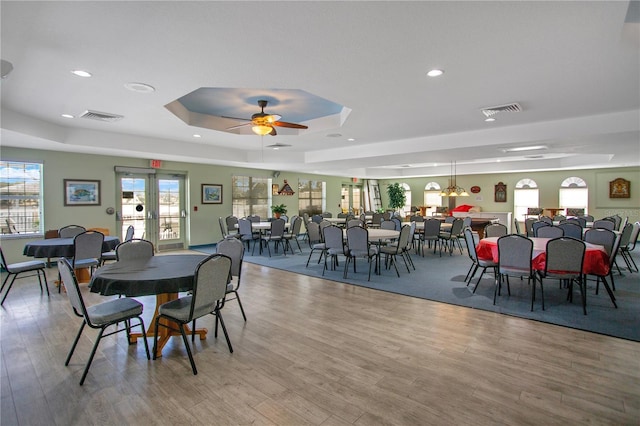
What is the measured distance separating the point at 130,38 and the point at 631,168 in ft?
46.7

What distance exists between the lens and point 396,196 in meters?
15.9

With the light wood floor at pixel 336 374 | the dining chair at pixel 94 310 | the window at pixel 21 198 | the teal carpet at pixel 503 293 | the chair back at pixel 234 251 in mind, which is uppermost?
the window at pixel 21 198

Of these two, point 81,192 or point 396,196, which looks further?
point 396,196

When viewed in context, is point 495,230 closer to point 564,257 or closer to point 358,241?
point 564,257

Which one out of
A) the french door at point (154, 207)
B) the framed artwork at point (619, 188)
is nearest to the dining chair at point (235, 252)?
the french door at point (154, 207)

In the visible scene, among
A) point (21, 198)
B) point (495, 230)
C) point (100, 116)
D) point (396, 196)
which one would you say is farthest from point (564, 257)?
point (396, 196)

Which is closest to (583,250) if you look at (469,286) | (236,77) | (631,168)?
(469,286)

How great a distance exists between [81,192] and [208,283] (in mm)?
6439

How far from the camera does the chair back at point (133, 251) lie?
3562mm

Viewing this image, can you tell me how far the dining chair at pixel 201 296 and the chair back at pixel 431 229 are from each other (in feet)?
19.4

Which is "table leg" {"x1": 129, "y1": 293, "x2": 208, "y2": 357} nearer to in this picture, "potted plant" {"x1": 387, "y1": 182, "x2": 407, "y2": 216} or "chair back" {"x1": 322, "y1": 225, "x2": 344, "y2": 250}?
"chair back" {"x1": 322, "y1": 225, "x2": 344, "y2": 250}

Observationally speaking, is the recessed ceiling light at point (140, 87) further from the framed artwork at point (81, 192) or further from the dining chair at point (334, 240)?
the framed artwork at point (81, 192)

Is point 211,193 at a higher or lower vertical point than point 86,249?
higher

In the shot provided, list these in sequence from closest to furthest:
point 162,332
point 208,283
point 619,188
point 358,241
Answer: point 208,283 → point 162,332 → point 358,241 → point 619,188
